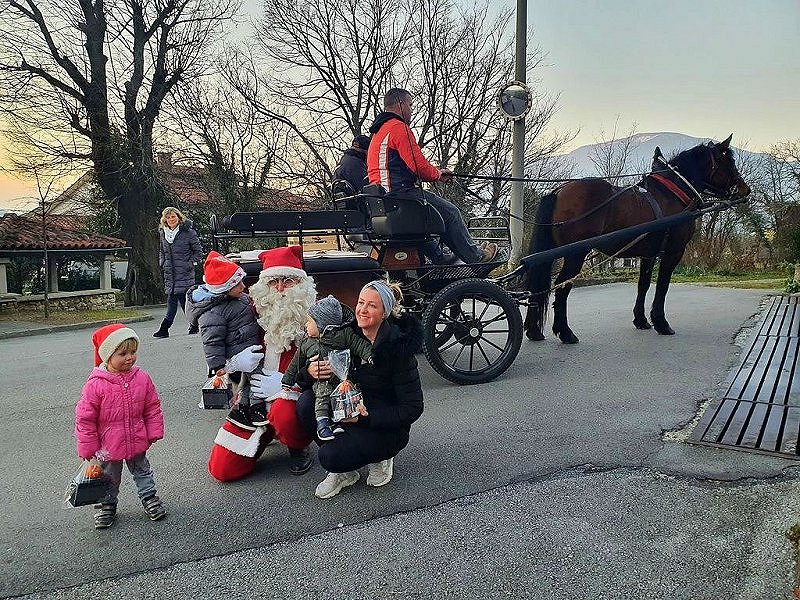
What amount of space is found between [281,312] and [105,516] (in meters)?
1.42

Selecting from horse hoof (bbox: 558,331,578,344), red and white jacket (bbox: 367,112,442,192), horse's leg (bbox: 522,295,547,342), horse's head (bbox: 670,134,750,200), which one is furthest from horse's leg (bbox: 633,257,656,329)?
red and white jacket (bbox: 367,112,442,192)

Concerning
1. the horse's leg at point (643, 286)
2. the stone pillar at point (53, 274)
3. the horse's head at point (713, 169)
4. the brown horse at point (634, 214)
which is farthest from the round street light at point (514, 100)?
the stone pillar at point (53, 274)

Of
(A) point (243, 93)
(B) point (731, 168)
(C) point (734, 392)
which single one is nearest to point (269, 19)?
(A) point (243, 93)

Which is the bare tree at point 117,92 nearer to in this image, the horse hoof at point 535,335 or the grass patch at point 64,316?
the grass patch at point 64,316

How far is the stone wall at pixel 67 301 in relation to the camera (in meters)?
16.9

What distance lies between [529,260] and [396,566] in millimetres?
4356

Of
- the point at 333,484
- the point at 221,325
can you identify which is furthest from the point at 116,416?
the point at 333,484

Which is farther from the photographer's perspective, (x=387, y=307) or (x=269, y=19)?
(x=269, y=19)

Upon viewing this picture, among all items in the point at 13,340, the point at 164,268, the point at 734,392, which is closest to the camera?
the point at 734,392

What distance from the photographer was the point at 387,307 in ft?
11.3

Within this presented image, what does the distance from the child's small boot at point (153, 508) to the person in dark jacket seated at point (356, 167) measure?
12.7 ft

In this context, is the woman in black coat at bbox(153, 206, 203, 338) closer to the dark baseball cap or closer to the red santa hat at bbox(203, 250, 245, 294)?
the dark baseball cap

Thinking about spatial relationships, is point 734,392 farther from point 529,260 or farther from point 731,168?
point 731,168

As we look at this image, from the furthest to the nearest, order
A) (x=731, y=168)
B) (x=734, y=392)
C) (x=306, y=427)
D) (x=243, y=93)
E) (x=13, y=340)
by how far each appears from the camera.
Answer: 1. (x=243, y=93)
2. (x=13, y=340)
3. (x=731, y=168)
4. (x=734, y=392)
5. (x=306, y=427)
